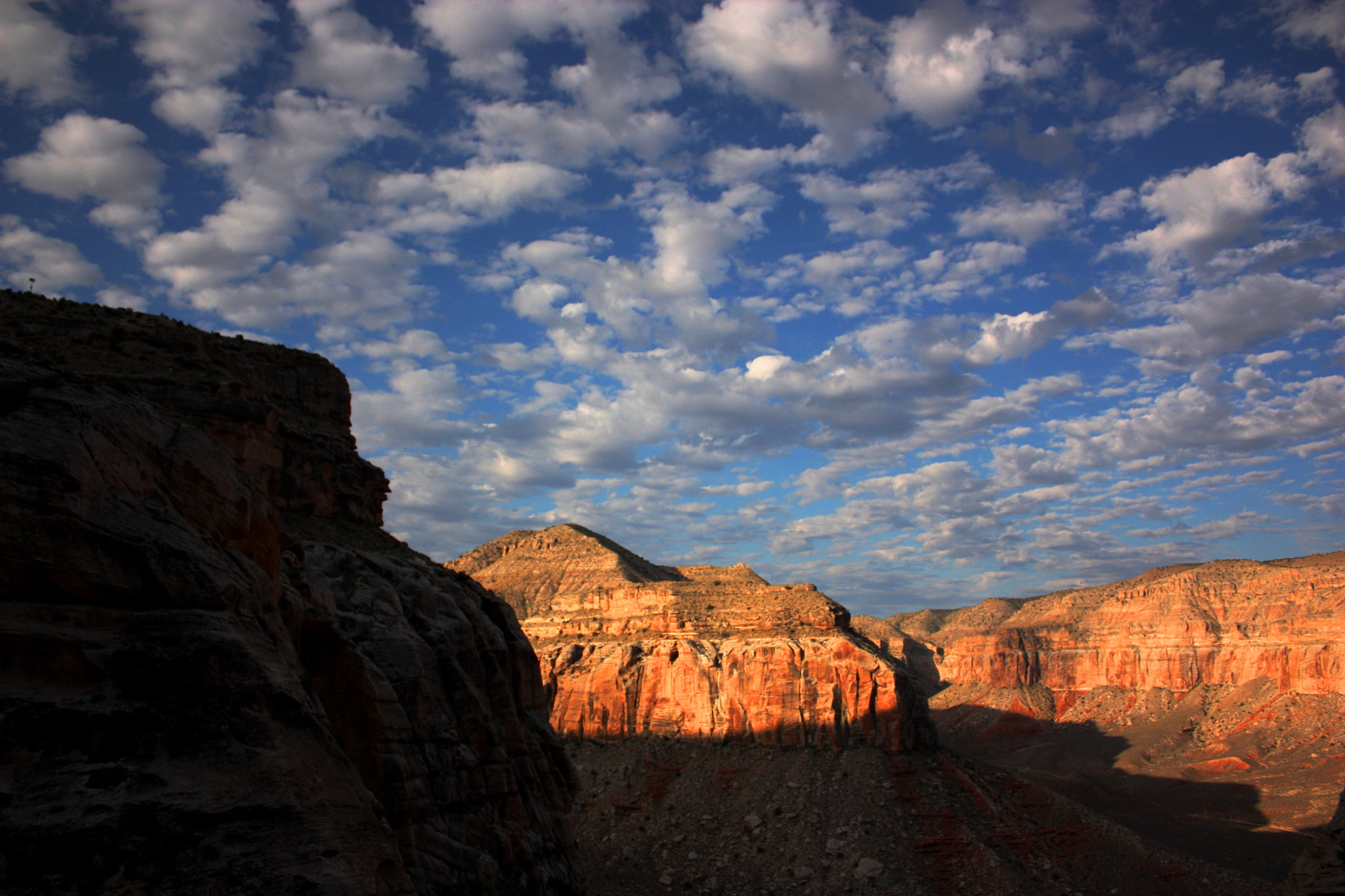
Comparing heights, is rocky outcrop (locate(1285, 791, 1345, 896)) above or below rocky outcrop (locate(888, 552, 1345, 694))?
below

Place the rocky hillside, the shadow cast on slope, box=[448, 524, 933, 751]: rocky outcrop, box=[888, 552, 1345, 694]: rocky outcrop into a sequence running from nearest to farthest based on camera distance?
Answer: box=[448, 524, 933, 751]: rocky outcrop → the shadow cast on slope → the rocky hillside → box=[888, 552, 1345, 694]: rocky outcrop

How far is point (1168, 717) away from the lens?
123m

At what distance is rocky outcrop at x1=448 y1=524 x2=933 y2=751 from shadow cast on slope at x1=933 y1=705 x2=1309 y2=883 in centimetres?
1378

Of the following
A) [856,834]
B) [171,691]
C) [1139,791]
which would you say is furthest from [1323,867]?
[1139,791]

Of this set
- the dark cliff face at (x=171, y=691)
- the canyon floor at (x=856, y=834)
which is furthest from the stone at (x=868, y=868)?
the dark cliff face at (x=171, y=691)

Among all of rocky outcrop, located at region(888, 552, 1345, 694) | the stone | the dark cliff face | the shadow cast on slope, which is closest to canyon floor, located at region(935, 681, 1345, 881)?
the shadow cast on slope

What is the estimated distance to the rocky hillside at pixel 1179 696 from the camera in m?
82.4

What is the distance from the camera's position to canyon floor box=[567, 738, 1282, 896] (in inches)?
1758

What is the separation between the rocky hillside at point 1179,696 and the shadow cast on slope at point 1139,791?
1.18ft

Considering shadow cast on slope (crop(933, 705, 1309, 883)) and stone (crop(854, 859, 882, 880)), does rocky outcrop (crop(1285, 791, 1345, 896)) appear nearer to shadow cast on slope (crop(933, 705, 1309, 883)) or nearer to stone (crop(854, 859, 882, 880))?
stone (crop(854, 859, 882, 880))

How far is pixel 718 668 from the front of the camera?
65.4 metres

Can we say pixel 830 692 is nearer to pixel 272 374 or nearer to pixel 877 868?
pixel 877 868

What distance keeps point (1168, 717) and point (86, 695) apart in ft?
481

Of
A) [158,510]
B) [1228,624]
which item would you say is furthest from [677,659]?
[1228,624]
